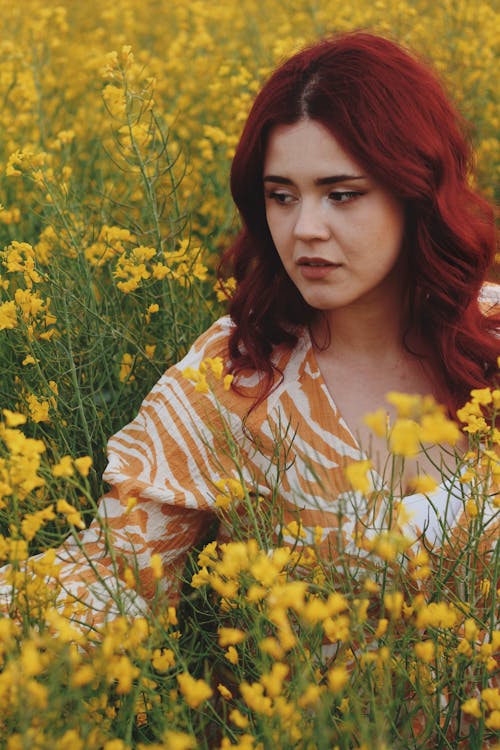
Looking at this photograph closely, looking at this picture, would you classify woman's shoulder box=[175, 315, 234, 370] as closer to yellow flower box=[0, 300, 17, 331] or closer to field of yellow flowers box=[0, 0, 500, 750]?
field of yellow flowers box=[0, 0, 500, 750]

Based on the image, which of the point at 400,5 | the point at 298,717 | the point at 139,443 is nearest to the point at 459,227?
the point at 139,443

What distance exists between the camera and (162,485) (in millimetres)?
1486

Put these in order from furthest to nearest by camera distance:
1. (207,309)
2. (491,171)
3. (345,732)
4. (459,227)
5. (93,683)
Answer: (491,171) < (207,309) < (459,227) < (93,683) < (345,732)

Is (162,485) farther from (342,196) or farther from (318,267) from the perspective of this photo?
(342,196)

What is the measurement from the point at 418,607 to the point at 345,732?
16 centimetres

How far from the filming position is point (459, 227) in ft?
4.86

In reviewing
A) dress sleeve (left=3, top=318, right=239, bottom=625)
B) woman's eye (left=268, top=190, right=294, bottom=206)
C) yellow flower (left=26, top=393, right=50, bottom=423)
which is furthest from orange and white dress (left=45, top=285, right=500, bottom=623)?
woman's eye (left=268, top=190, right=294, bottom=206)

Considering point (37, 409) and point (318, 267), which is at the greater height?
point (318, 267)

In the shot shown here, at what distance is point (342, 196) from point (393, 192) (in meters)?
0.09

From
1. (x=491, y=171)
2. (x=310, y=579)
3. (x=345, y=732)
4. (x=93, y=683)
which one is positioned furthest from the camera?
(x=491, y=171)

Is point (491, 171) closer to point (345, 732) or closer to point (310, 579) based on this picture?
point (310, 579)

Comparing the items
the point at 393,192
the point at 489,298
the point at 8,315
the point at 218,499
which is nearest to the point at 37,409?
the point at 8,315

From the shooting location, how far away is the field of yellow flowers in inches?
35.8

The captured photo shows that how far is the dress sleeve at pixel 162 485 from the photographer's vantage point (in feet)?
4.74
